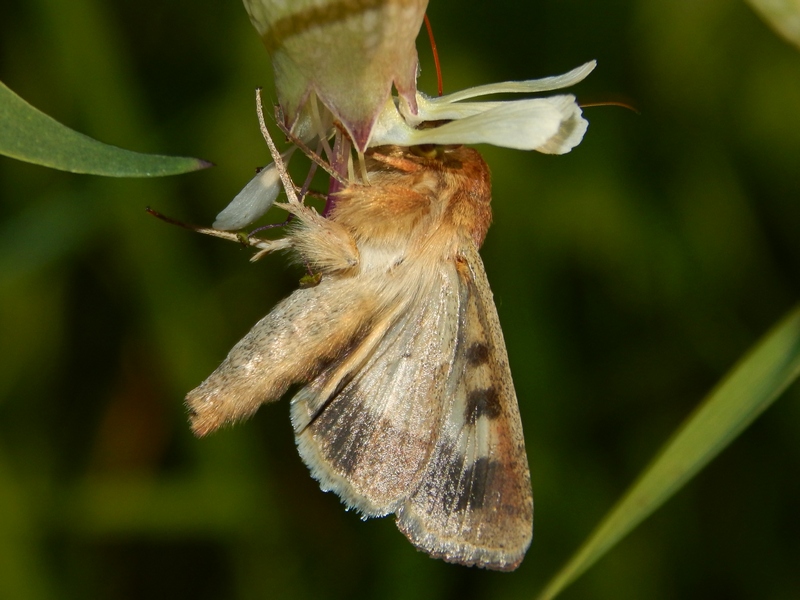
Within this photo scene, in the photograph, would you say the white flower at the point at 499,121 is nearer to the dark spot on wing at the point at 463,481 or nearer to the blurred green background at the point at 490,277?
the dark spot on wing at the point at 463,481

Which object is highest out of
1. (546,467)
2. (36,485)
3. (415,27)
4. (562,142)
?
(415,27)

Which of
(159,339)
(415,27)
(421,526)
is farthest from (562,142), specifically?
(159,339)

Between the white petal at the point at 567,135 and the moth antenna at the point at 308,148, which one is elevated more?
the moth antenna at the point at 308,148

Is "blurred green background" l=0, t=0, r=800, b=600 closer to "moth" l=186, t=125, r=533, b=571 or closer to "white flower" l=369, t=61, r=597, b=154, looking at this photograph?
"moth" l=186, t=125, r=533, b=571

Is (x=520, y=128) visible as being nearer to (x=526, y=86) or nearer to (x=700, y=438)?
(x=526, y=86)

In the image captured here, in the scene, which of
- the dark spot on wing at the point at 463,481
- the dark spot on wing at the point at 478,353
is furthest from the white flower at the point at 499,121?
the dark spot on wing at the point at 463,481

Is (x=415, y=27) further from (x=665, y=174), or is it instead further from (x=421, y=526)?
(x=665, y=174)

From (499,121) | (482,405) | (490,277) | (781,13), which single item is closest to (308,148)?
(499,121)
